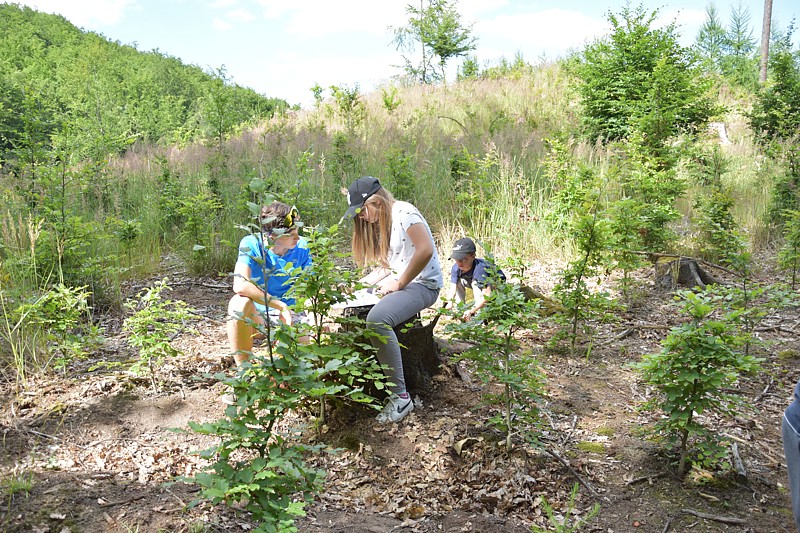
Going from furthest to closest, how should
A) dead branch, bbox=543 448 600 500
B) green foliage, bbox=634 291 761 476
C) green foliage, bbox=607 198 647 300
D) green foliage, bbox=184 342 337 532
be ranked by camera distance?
green foliage, bbox=607 198 647 300
dead branch, bbox=543 448 600 500
green foliage, bbox=634 291 761 476
green foliage, bbox=184 342 337 532

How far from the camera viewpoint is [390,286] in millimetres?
3330

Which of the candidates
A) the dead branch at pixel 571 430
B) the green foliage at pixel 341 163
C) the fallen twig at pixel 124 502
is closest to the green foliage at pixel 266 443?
the fallen twig at pixel 124 502

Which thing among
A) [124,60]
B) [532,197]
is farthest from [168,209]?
[124,60]

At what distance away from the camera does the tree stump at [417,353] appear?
11.2ft

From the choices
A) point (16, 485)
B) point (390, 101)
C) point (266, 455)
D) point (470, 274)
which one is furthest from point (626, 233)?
point (390, 101)

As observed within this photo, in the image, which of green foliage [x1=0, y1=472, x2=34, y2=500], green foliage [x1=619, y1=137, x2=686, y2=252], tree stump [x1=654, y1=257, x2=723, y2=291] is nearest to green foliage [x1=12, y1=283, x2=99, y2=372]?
green foliage [x1=0, y1=472, x2=34, y2=500]

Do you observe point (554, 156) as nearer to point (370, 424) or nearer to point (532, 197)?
point (532, 197)

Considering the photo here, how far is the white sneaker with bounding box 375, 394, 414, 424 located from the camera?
3.12m

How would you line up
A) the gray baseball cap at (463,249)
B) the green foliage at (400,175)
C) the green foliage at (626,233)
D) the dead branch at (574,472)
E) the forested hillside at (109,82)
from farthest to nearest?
the forested hillside at (109,82) → the green foliage at (400,175) → the green foliage at (626,233) → the gray baseball cap at (463,249) → the dead branch at (574,472)

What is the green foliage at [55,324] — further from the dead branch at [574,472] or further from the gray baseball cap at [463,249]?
the dead branch at [574,472]

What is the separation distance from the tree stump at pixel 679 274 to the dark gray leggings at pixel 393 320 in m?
3.22

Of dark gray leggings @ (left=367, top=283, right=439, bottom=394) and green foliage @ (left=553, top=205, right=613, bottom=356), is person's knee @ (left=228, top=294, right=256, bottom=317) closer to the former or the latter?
dark gray leggings @ (left=367, top=283, right=439, bottom=394)

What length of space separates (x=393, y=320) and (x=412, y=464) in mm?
755

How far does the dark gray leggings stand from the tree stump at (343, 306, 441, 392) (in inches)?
4.9
